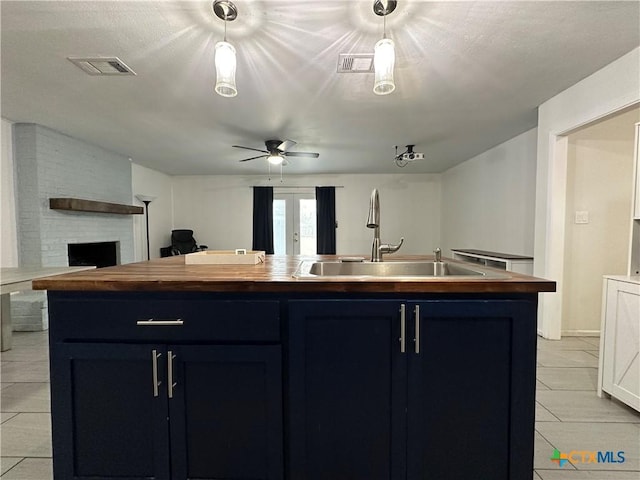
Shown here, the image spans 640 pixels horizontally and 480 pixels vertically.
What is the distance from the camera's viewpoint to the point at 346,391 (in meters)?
1.13

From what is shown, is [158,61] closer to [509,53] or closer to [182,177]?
[509,53]

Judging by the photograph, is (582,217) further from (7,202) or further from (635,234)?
(7,202)

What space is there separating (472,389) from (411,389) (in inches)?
8.8

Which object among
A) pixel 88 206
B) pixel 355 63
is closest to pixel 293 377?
pixel 355 63

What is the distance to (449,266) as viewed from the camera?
164 centimetres

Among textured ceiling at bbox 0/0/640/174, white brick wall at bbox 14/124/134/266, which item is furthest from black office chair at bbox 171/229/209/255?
textured ceiling at bbox 0/0/640/174

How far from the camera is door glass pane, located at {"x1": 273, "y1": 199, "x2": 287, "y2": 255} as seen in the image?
268 inches

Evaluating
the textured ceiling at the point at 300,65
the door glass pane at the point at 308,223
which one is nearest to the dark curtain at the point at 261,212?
the door glass pane at the point at 308,223

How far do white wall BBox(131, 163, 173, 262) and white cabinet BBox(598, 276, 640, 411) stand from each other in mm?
6074

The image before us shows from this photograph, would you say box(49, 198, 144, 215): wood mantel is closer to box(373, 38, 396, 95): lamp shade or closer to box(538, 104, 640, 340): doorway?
box(373, 38, 396, 95): lamp shade

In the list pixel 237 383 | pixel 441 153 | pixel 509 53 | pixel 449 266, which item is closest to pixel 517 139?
pixel 441 153

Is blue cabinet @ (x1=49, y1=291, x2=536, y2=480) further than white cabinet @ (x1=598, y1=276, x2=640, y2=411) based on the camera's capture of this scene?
No

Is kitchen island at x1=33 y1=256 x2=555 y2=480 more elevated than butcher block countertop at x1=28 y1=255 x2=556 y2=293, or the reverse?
butcher block countertop at x1=28 y1=255 x2=556 y2=293

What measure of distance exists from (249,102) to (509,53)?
206 cm
